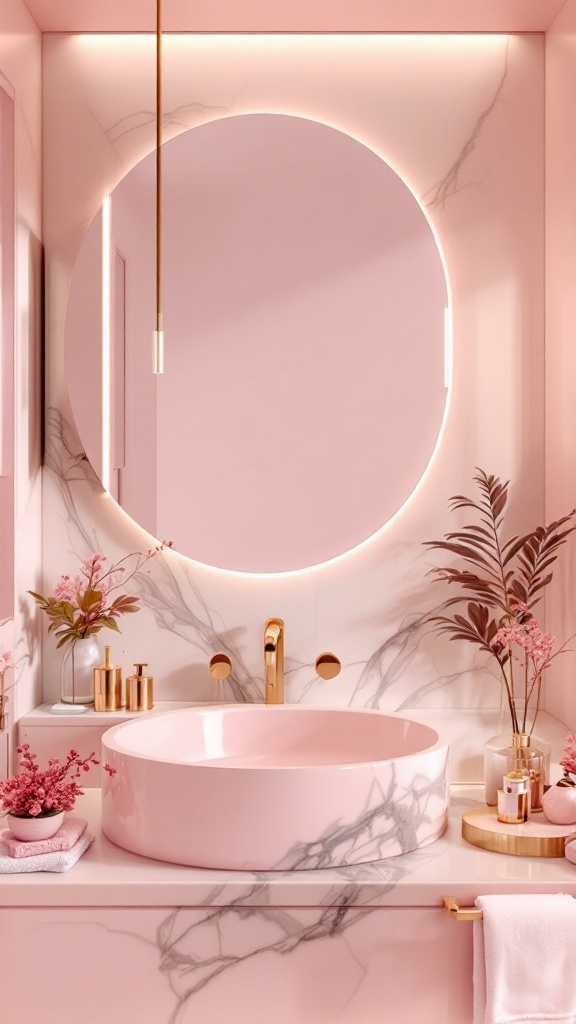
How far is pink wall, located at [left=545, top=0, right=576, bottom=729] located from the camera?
1955 mm

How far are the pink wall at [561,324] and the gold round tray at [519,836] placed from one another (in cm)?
35

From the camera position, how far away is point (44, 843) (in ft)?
5.00

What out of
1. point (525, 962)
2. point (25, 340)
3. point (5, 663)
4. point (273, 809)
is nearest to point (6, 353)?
point (25, 340)

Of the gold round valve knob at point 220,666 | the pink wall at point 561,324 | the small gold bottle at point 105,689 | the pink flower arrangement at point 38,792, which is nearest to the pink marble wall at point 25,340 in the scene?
the small gold bottle at point 105,689

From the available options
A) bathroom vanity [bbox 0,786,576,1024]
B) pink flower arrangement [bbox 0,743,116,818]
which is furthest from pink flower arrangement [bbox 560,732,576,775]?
pink flower arrangement [bbox 0,743,116,818]

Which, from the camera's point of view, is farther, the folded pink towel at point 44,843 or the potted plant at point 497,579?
the potted plant at point 497,579

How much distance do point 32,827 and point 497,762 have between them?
861mm

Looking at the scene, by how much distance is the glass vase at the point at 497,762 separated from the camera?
1.79 metres

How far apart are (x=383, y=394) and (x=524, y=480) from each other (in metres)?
0.38

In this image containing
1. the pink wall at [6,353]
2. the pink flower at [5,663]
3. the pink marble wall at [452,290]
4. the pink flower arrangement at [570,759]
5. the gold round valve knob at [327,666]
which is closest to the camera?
the pink flower arrangement at [570,759]

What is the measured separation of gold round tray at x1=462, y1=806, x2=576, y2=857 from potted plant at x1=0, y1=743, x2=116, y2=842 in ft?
2.10

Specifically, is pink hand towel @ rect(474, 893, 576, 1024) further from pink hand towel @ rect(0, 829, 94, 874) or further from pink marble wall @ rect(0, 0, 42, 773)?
pink marble wall @ rect(0, 0, 42, 773)

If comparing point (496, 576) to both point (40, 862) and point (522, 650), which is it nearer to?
point (522, 650)

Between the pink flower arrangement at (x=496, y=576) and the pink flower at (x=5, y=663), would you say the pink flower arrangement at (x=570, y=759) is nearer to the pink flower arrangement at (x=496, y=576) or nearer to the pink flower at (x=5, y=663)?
the pink flower arrangement at (x=496, y=576)
